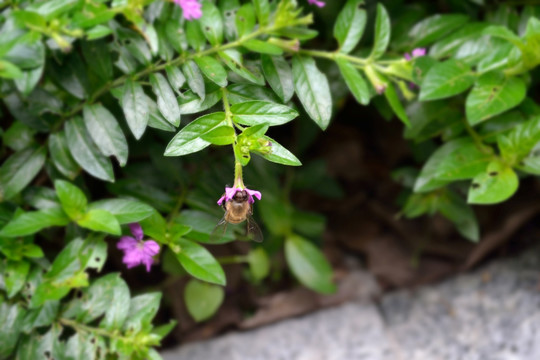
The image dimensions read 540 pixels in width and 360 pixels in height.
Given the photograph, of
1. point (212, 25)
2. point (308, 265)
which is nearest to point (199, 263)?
point (212, 25)

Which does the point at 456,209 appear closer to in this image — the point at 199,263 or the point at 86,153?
the point at 199,263

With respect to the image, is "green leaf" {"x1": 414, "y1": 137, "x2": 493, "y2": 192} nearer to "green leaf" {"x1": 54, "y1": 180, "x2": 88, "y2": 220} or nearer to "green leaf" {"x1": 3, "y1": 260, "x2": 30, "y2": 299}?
"green leaf" {"x1": 54, "y1": 180, "x2": 88, "y2": 220}

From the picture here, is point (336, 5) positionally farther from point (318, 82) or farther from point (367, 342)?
point (367, 342)

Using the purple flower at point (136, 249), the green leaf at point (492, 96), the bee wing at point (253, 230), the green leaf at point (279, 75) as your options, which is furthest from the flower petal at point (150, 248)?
the green leaf at point (492, 96)

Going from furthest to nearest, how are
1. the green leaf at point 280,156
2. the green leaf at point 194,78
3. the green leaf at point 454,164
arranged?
the green leaf at point 454,164
the green leaf at point 194,78
the green leaf at point 280,156

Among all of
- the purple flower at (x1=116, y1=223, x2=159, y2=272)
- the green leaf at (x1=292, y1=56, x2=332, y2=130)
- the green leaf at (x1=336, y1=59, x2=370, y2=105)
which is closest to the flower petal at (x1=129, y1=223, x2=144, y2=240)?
the purple flower at (x1=116, y1=223, x2=159, y2=272)

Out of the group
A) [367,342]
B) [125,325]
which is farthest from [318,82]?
[367,342]

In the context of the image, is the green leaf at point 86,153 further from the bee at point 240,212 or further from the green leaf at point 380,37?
the green leaf at point 380,37
